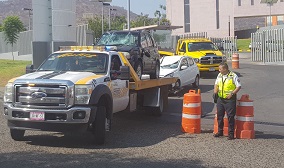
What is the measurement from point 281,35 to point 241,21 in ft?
239

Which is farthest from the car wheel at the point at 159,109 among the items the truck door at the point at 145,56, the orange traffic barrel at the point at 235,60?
the orange traffic barrel at the point at 235,60

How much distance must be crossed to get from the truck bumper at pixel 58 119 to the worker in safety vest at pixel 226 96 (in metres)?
3.00

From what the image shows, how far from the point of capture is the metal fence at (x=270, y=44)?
34688 millimetres

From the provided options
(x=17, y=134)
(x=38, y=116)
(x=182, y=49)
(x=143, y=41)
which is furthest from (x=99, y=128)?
(x=182, y=49)

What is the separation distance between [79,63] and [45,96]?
5.67 ft

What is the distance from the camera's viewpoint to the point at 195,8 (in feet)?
269

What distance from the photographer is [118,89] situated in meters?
10.4

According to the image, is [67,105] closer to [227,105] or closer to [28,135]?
[28,135]

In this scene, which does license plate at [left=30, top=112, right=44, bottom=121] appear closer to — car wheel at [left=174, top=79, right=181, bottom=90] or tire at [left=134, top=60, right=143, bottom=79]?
tire at [left=134, top=60, right=143, bottom=79]

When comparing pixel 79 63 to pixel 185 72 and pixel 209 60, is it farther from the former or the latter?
pixel 209 60

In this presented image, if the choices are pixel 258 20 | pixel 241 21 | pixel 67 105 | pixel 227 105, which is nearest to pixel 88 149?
pixel 67 105

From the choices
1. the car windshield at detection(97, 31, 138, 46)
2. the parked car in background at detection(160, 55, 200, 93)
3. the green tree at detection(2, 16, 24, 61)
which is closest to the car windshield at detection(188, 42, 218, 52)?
the parked car in background at detection(160, 55, 200, 93)

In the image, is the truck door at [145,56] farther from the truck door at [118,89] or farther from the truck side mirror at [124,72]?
the truck side mirror at [124,72]

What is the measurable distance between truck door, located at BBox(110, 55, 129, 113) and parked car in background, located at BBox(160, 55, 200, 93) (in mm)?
7129
